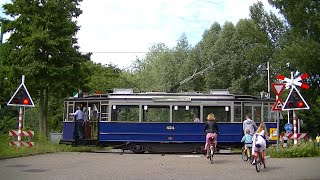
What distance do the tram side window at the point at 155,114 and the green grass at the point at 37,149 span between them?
12.0ft

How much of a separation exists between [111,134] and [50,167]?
793 centimetres

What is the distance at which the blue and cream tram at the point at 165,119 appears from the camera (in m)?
22.1

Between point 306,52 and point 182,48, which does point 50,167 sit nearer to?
point 306,52

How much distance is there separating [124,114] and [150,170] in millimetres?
9090

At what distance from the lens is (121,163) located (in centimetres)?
1614

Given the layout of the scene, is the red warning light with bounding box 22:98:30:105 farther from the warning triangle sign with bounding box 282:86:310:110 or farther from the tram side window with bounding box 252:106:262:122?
the tram side window with bounding box 252:106:262:122

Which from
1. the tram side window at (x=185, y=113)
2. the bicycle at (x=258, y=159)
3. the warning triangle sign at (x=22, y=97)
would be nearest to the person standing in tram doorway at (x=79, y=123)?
the warning triangle sign at (x=22, y=97)

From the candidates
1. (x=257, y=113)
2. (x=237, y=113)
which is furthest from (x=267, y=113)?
(x=237, y=113)

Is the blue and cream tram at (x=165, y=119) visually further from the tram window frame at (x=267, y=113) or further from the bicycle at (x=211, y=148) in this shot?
the bicycle at (x=211, y=148)

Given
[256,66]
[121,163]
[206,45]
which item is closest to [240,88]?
[256,66]

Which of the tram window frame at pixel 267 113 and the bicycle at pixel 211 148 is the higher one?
the tram window frame at pixel 267 113

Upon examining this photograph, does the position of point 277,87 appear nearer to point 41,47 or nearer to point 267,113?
point 267,113

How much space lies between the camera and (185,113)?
22.6 metres

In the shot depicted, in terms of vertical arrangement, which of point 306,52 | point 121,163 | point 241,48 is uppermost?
point 241,48
